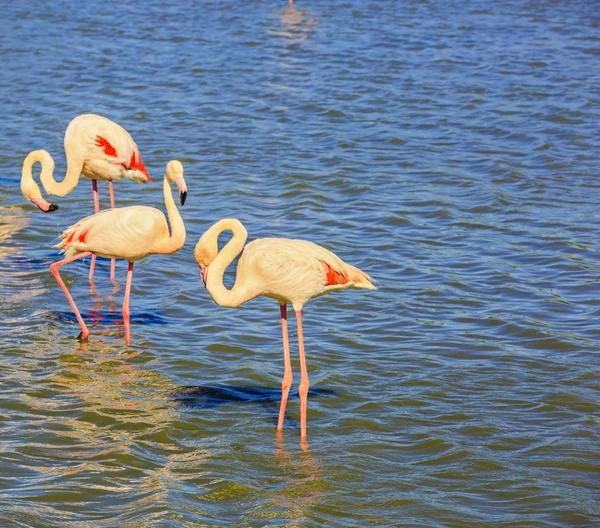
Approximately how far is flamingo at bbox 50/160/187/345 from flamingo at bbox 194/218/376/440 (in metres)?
1.20

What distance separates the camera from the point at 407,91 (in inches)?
→ 563

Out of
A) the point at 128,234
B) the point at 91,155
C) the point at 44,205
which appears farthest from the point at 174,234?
the point at 91,155

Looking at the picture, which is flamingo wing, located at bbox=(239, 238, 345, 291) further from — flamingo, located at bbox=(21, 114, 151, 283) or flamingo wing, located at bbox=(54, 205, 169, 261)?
flamingo, located at bbox=(21, 114, 151, 283)

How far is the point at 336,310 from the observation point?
25.3 ft

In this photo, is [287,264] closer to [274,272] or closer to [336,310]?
[274,272]

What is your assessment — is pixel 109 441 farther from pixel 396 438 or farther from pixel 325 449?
pixel 396 438

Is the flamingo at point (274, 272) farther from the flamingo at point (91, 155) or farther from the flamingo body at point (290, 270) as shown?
the flamingo at point (91, 155)

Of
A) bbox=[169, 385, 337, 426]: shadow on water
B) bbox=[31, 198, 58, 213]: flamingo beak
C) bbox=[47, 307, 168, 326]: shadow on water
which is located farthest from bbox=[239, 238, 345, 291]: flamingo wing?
bbox=[31, 198, 58, 213]: flamingo beak

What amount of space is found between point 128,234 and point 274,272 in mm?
1702

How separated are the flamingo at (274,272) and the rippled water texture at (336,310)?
0.65 metres

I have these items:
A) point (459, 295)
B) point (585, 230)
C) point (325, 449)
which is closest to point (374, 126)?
point (585, 230)

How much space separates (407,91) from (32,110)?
5081 mm

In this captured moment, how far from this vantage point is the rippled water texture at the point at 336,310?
16.7 ft

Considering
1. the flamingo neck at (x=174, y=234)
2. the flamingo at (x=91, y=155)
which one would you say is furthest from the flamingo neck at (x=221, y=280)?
the flamingo at (x=91, y=155)
